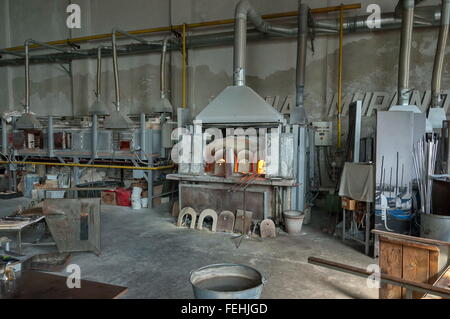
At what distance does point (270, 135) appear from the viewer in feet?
20.8

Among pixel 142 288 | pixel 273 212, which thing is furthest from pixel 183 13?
pixel 142 288

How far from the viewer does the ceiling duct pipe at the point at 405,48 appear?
20.0ft

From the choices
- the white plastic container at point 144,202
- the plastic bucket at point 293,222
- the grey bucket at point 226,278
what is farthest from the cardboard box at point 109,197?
the grey bucket at point 226,278

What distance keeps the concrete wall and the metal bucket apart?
4261mm

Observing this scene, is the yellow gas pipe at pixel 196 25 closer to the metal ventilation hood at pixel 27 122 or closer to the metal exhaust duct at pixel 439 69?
the metal exhaust duct at pixel 439 69

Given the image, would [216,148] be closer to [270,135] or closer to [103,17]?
[270,135]

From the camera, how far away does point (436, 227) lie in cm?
431

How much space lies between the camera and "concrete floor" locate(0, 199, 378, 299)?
3.93 meters

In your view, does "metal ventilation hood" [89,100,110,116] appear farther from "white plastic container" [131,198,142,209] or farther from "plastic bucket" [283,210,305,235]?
"plastic bucket" [283,210,305,235]

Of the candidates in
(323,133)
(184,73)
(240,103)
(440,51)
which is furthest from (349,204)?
(184,73)

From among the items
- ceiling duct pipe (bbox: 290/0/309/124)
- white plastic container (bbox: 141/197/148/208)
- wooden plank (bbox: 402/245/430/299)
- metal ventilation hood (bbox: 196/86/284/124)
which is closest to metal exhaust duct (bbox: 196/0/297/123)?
metal ventilation hood (bbox: 196/86/284/124)

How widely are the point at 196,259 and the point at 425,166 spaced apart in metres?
3.58

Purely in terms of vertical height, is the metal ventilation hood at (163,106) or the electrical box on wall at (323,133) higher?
the metal ventilation hood at (163,106)

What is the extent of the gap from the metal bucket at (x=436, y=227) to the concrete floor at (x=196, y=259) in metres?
0.88
